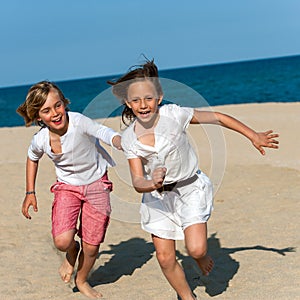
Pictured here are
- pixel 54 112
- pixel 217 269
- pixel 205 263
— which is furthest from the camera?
pixel 217 269

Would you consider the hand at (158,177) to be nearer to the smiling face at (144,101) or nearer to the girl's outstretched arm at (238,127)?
the smiling face at (144,101)

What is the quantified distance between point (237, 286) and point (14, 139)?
11.2 meters

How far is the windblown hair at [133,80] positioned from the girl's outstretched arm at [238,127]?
0.37 meters

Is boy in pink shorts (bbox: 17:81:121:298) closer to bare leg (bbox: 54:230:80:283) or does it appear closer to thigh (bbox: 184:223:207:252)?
bare leg (bbox: 54:230:80:283)

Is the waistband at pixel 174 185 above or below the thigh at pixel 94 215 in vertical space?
above

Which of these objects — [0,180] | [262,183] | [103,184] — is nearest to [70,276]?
[103,184]

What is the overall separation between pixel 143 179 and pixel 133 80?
774 millimetres

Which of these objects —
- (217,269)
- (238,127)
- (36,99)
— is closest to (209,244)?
(217,269)

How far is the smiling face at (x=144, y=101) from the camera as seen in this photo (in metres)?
3.98

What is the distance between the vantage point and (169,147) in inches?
157

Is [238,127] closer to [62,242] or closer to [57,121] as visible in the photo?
[57,121]

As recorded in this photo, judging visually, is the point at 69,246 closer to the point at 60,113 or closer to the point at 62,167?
the point at 62,167

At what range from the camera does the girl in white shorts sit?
3.98 meters

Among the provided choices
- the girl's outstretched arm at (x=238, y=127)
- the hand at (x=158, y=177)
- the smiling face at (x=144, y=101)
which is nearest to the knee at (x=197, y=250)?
the hand at (x=158, y=177)
